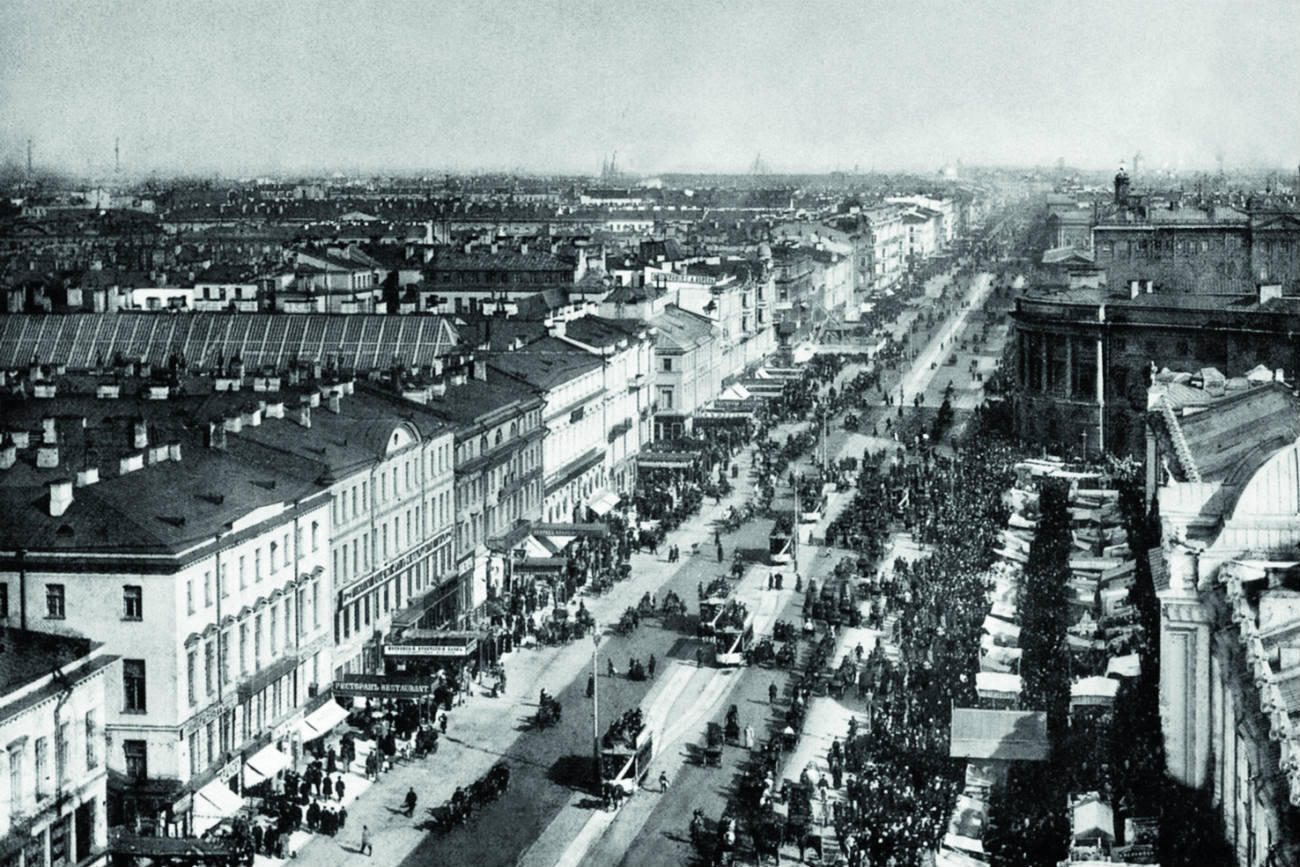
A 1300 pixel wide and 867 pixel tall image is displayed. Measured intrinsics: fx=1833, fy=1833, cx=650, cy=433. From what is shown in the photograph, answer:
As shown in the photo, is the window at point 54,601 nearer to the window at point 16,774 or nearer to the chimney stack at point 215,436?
the window at point 16,774

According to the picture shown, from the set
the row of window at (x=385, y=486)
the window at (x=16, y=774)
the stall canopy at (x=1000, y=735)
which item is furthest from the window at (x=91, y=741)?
the stall canopy at (x=1000, y=735)

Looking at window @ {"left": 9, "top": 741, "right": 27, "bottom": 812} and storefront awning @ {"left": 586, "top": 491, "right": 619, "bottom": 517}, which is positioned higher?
window @ {"left": 9, "top": 741, "right": 27, "bottom": 812}

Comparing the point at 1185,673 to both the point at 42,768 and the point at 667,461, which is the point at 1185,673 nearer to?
the point at 42,768

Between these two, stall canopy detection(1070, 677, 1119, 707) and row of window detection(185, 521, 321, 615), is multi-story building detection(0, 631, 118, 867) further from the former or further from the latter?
stall canopy detection(1070, 677, 1119, 707)

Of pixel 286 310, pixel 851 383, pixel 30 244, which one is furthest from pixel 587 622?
pixel 851 383

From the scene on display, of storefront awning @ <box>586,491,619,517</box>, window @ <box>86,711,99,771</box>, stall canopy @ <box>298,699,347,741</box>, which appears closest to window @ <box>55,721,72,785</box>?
window @ <box>86,711,99,771</box>
